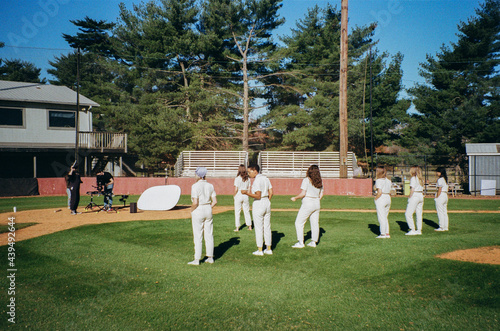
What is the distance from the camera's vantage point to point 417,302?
542 centimetres

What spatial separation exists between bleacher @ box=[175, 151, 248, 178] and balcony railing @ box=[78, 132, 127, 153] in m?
5.21

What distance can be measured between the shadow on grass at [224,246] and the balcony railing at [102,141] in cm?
2232

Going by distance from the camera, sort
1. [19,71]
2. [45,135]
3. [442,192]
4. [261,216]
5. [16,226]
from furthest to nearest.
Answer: [19,71] < [45,135] < [16,226] < [442,192] < [261,216]

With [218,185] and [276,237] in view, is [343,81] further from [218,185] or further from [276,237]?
[276,237]

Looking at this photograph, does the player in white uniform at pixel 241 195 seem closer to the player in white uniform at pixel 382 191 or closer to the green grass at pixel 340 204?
the player in white uniform at pixel 382 191

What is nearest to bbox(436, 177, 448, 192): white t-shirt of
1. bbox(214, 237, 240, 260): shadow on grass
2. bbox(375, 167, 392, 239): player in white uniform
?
bbox(375, 167, 392, 239): player in white uniform

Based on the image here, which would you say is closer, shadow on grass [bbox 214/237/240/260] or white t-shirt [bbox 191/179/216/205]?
white t-shirt [bbox 191/179/216/205]

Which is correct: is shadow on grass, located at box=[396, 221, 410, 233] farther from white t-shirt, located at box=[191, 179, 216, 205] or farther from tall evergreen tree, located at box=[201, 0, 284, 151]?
tall evergreen tree, located at box=[201, 0, 284, 151]

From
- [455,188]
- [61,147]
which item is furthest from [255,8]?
[455,188]

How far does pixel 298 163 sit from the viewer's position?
3203 cm

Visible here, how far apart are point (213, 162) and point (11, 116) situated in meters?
16.3

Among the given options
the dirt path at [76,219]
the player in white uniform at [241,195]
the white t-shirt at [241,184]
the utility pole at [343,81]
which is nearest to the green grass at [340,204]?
the dirt path at [76,219]

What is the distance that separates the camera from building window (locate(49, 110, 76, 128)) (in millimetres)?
28734

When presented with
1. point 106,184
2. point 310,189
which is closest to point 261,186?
point 310,189
